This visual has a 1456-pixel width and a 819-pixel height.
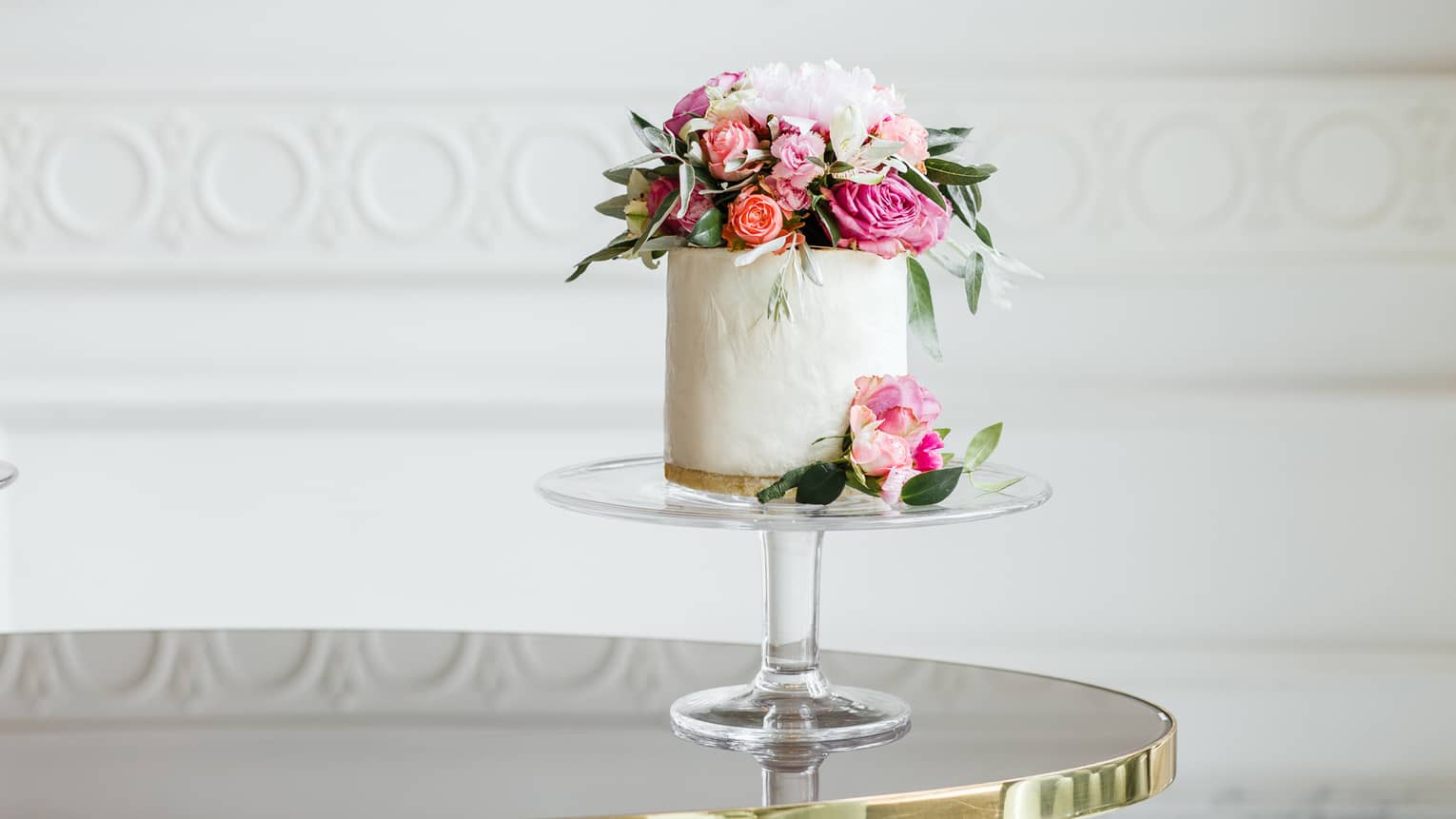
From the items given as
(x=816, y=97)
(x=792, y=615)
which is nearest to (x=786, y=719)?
(x=792, y=615)

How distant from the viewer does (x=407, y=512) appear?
2408 millimetres

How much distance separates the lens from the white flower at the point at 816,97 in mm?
1065

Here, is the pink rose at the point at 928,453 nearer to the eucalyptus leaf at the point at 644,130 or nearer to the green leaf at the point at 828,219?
the green leaf at the point at 828,219

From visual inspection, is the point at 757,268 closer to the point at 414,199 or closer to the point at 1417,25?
the point at 414,199

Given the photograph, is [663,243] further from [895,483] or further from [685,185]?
[895,483]

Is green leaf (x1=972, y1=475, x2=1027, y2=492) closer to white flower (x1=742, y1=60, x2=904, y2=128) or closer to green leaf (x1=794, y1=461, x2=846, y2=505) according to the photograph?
green leaf (x1=794, y1=461, x2=846, y2=505)

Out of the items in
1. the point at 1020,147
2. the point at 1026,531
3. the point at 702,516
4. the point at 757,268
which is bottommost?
the point at 1026,531

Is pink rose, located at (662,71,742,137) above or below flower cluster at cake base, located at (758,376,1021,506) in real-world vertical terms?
above

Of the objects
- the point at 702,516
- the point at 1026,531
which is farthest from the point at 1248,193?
the point at 702,516

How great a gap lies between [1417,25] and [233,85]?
5.81ft

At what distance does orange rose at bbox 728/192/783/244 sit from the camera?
1.06 metres

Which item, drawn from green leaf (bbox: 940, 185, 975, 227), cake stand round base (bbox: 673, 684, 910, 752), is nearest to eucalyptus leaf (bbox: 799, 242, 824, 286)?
green leaf (bbox: 940, 185, 975, 227)

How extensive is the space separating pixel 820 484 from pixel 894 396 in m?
0.09

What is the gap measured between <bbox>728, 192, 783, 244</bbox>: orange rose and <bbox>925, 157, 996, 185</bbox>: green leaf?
0.14 meters
